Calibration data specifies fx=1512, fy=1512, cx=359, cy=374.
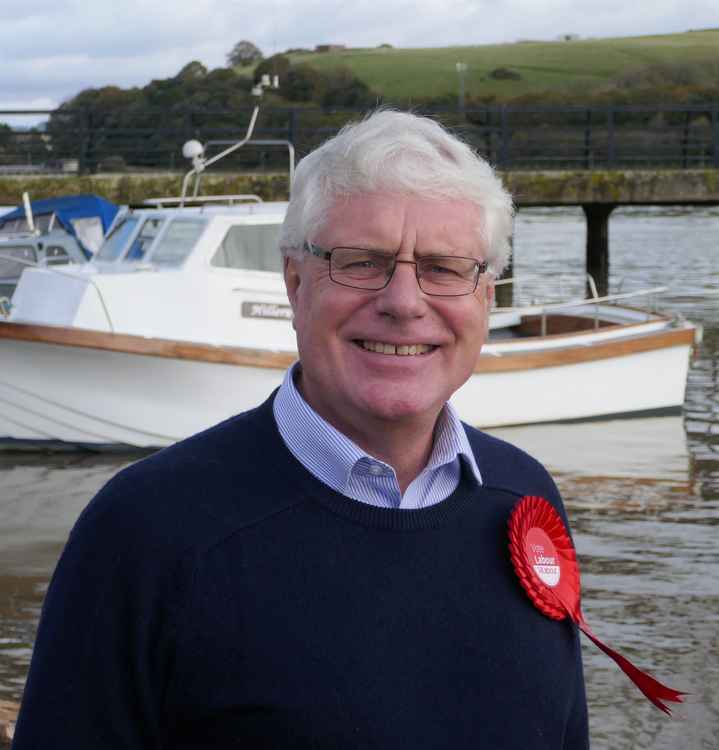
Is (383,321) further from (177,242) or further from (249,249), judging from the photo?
(177,242)

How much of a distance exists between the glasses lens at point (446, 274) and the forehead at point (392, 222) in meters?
0.03

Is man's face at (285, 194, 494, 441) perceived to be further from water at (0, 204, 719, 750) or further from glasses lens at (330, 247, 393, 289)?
water at (0, 204, 719, 750)

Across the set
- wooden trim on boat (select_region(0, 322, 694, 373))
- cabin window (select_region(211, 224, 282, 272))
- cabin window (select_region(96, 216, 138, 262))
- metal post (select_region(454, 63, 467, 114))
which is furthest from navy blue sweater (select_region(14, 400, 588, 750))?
metal post (select_region(454, 63, 467, 114))

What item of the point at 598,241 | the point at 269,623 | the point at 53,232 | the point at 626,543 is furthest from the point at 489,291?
the point at 598,241

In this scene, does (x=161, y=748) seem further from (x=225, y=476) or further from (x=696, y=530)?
(x=696, y=530)

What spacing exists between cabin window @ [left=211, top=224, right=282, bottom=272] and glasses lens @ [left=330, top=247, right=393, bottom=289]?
948cm

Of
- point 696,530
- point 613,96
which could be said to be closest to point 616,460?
point 696,530

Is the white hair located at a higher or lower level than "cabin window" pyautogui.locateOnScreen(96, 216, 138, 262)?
higher

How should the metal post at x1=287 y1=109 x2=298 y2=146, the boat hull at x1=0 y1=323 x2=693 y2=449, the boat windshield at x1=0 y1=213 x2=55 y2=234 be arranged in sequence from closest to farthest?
1. the boat hull at x1=0 y1=323 x2=693 y2=449
2. the boat windshield at x1=0 y1=213 x2=55 y2=234
3. the metal post at x1=287 y1=109 x2=298 y2=146

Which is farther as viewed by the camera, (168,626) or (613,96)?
(613,96)

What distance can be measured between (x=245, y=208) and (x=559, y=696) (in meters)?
10.1

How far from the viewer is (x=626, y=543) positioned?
8883 mm

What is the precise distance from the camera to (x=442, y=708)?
2059mm

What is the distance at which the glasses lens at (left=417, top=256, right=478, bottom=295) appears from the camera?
217 cm
